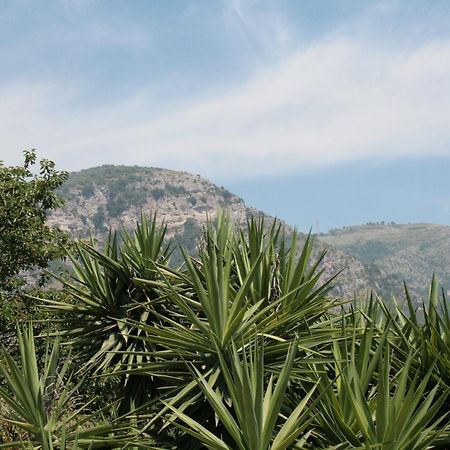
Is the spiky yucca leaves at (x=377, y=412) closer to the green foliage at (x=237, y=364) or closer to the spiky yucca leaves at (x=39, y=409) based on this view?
the green foliage at (x=237, y=364)

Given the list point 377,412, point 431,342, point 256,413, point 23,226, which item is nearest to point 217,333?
point 256,413

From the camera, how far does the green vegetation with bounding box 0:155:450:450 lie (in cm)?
498

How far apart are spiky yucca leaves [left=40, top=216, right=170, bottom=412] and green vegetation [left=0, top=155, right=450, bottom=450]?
0.7 inches

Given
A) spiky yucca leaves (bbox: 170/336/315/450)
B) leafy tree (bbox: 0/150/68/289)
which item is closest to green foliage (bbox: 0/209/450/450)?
Result: spiky yucca leaves (bbox: 170/336/315/450)

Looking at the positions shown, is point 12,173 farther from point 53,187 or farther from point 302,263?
point 302,263

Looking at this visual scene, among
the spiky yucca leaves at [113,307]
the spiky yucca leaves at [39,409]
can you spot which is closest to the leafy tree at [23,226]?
the spiky yucca leaves at [113,307]

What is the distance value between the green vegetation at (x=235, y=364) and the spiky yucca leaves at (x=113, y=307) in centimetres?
2

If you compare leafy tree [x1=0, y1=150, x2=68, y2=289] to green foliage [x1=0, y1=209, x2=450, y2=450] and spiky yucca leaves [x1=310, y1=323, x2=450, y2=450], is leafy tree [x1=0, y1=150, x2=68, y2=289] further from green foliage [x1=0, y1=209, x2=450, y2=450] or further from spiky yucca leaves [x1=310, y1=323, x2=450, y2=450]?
spiky yucca leaves [x1=310, y1=323, x2=450, y2=450]

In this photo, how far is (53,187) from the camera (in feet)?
55.8

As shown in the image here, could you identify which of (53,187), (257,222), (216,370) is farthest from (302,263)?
(53,187)

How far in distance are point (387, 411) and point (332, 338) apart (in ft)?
4.93

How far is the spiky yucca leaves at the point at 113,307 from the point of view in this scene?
7914mm

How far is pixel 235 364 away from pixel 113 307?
365cm

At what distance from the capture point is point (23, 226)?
1599 cm
